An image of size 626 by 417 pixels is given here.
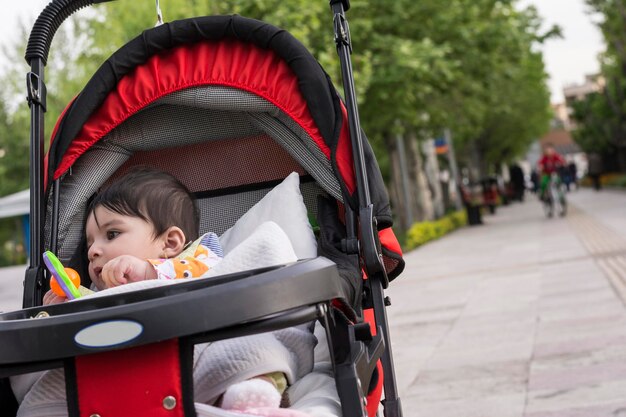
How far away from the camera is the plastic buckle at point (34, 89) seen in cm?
375

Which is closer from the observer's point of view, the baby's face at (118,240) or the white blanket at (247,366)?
the white blanket at (247,366)

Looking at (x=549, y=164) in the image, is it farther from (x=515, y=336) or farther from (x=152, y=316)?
(x=152, y=316)

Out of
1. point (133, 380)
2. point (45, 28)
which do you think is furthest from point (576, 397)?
point (133, 380)

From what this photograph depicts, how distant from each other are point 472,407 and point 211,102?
96.5 inches

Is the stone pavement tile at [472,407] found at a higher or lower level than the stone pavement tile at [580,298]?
lower

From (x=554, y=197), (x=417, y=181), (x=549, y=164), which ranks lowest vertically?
(x=554, y=197)

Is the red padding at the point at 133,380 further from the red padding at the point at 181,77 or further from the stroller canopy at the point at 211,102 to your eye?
the red padding at the point at 181,77

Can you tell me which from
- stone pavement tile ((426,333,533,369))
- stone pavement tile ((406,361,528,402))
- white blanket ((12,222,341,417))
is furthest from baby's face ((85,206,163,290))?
stone pavement tile ((426,333,533,369))

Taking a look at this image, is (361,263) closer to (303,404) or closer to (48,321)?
(303,404)

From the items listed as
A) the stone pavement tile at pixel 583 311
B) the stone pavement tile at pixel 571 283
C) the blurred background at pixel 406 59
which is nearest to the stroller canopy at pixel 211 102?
the stone pavement tile at pixel 583 311

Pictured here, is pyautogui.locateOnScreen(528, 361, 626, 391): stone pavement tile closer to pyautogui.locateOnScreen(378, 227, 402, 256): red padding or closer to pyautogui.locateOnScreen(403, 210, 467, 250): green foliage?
pyautogui.locateOnScreen(378, 227, 402, 256): red padding

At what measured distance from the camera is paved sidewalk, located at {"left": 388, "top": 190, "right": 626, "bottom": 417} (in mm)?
5402

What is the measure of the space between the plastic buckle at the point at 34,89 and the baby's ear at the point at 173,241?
0.87 meters

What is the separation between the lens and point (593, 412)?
16.2ft
